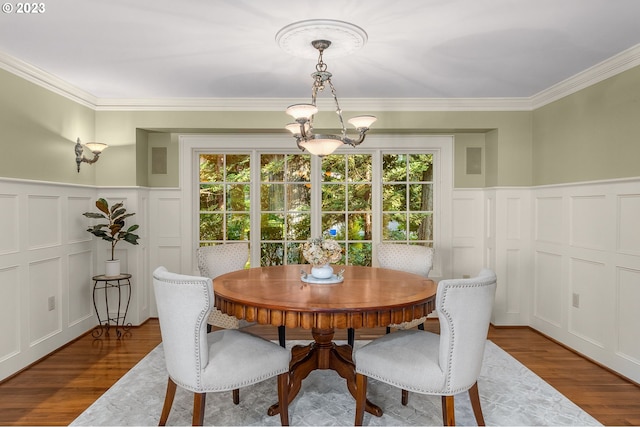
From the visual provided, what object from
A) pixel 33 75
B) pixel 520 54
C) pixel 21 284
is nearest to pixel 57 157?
pixel 33 75

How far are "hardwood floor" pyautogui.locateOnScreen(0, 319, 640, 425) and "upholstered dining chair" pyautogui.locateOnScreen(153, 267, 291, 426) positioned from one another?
93cm

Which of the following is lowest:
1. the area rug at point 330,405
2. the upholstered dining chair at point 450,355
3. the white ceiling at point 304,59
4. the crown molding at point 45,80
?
the area rug at point 330,405

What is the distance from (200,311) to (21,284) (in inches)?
80.5

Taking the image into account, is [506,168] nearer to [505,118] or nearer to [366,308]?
[505,118]

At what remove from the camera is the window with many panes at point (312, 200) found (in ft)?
15.3

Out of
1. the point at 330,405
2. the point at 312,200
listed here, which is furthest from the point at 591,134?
the point at 330,405

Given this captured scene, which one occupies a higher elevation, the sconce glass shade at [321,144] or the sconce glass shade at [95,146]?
the sconce glass shade at [95,146]

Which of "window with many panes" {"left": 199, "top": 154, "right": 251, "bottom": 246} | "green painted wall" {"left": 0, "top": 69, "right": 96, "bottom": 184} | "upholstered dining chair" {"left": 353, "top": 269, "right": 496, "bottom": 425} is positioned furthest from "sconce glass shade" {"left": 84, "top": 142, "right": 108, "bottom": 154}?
"upholstered dining chair" {"left": 353, "top": 269, "right": 496, "bottom": 425}

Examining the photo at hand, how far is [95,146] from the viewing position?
3.82 metres

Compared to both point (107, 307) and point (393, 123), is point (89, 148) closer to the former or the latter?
point (107, 307)

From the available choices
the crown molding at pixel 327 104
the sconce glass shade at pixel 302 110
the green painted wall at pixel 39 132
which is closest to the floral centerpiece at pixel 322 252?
the sconce glass shade at pixel 302 110

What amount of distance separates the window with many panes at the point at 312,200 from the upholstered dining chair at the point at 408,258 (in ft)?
3.58

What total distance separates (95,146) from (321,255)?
264 cm

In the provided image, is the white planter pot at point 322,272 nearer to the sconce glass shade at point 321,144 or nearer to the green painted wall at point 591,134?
the sconce glass shade at point 321,144
